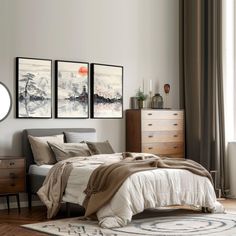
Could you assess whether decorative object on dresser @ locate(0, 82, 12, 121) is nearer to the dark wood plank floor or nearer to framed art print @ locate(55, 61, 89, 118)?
framed art print @ locate(55, 61, 89, 118)

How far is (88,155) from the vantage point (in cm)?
722

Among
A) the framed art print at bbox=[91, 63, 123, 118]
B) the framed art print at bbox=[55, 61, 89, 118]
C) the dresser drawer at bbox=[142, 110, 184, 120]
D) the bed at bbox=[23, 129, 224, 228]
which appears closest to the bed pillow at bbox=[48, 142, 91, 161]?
the bed at bbox=[23, 129, 224, 228]

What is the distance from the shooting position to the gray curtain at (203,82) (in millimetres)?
8609

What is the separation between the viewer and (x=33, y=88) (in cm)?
750

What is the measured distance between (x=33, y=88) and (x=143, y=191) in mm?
2382

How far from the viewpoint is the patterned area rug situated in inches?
214

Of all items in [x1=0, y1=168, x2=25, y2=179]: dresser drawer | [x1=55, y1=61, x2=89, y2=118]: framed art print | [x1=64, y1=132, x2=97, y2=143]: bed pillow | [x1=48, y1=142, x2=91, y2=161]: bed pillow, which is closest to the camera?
[x1=0, y1=168, x2=25, y2=179]: dresser drawer

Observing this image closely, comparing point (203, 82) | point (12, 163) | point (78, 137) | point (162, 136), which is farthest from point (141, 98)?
point (12, 163)

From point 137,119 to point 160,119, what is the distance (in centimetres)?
38

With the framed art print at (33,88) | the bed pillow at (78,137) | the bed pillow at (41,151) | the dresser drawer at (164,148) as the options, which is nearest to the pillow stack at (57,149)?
the bed pillow at (41,151)

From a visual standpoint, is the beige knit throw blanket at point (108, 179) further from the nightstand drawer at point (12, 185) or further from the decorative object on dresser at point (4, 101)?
the decorative object on dresser at point (4, 101)

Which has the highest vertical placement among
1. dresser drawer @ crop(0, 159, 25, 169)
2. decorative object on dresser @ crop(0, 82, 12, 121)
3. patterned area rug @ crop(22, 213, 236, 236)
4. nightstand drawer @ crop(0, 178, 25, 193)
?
decorative object on dresser @ crop(0, 82, 12, 121)

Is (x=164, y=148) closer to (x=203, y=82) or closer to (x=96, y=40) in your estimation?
(x=203, y=82)

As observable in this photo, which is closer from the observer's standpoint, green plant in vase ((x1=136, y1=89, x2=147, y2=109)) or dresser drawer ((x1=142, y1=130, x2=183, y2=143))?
dresser drawer ((x1=142, y1=130, x2=183, y2=143))
